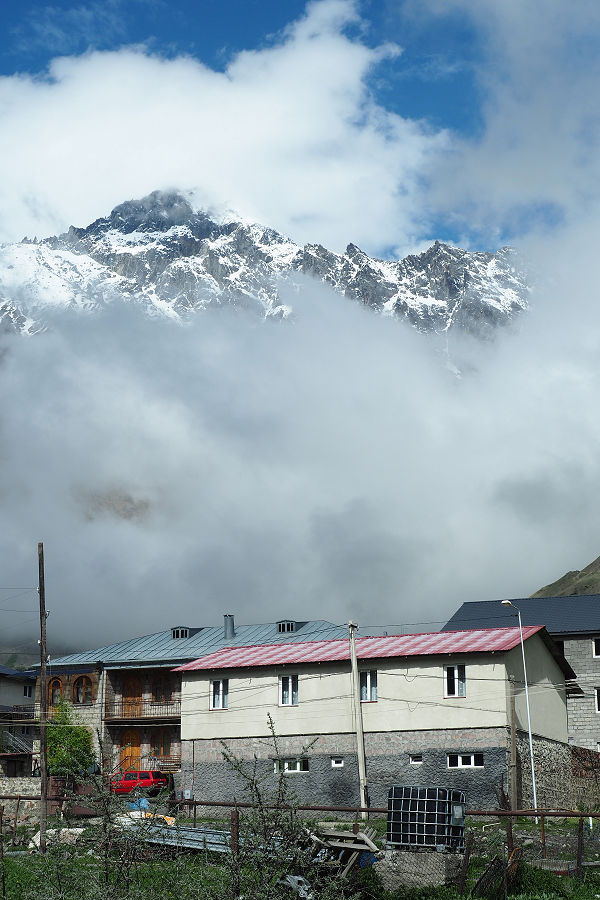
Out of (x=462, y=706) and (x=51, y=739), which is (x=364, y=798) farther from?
(x=51, y=739)

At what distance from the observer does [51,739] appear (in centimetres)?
6438

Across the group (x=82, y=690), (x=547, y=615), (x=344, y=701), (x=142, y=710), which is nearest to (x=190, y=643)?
(x=142, y=710)

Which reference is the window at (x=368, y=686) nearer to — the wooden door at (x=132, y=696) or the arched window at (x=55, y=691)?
the wooden door at (x=132, y=696)

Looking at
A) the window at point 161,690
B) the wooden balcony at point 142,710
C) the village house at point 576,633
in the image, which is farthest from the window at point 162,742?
the village house at point 576,633

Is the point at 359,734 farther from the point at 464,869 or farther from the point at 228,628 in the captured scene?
the point at 228,628

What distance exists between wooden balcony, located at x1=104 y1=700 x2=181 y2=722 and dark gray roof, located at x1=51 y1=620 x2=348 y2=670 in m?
2.58

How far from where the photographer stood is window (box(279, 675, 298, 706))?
4491 cm

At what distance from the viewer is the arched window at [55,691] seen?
228 ft

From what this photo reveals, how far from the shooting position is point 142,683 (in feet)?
220

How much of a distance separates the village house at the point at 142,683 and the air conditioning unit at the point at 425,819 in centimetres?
3950

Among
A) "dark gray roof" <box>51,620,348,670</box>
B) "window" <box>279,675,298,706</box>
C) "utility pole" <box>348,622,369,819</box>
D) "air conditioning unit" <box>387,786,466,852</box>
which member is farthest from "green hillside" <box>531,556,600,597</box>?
"air conditioning unit" <box>387,786,466,852</box>

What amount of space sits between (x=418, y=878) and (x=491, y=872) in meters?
1.86

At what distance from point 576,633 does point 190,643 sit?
26.0m

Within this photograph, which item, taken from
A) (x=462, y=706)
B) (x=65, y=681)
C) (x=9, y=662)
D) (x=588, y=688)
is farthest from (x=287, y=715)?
(x=9, y=662)
